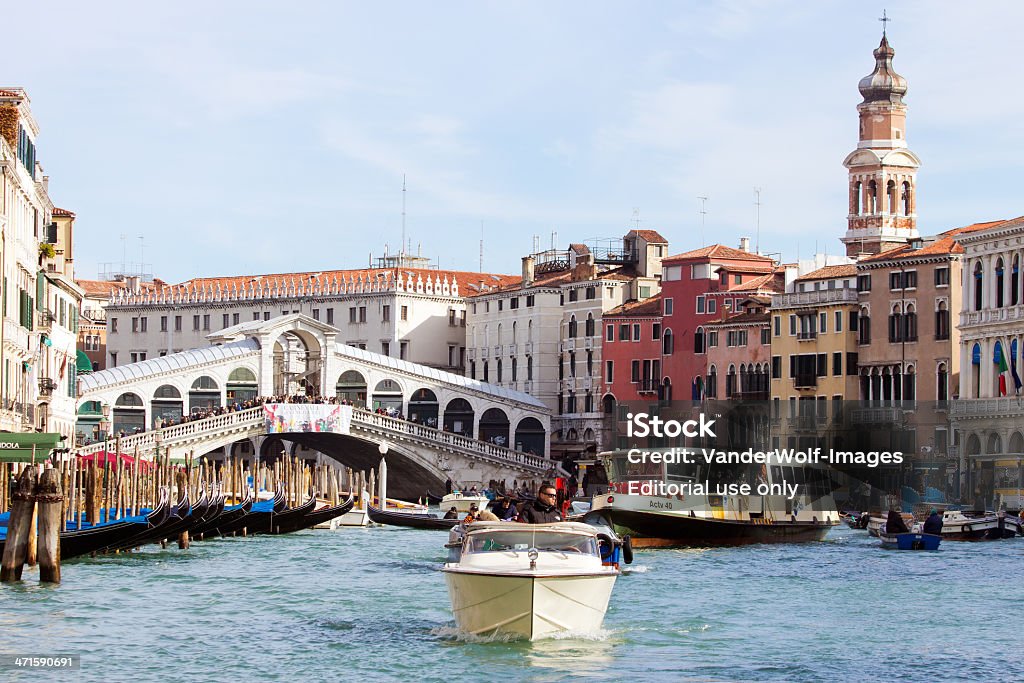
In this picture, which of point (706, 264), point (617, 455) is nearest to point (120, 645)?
point (617, 455)

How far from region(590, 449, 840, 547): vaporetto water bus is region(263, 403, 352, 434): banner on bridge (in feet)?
61.1

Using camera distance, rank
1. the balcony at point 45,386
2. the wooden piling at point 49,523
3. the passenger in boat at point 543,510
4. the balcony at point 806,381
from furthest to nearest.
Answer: the balcony at point 806,381 → the balcony at point 45,386 → the wooden piling at point 49,523 → the passenger in boat at point 543,510

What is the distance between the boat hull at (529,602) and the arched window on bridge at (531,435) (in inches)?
2019

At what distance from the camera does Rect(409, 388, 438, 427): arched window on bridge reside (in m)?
72.6

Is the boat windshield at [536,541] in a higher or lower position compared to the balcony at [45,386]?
lower

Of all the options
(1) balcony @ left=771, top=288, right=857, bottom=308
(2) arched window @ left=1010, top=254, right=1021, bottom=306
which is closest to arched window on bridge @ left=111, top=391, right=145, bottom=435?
(1) balcony @ left=771, top=288, right=857, bottom=308

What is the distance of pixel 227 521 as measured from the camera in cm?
4438

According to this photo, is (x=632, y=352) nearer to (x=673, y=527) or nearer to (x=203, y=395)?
(x=203, y=395)

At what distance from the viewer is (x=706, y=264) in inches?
2822

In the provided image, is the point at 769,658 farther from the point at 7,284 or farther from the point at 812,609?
the point at 7,284

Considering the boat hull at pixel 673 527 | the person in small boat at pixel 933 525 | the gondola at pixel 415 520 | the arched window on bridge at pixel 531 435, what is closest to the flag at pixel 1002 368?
the person in small boat at pixel 933 525

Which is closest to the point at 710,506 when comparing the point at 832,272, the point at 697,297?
the point at 832,272

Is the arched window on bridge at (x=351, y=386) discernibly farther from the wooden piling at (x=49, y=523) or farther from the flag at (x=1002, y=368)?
the wooden piling at (x=49, y=523)

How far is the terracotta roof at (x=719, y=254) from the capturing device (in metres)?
72.2
